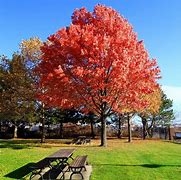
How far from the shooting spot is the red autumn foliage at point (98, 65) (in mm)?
25062

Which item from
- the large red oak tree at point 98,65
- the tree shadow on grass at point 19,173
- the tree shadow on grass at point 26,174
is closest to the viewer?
the tree shadow on grass at point 26,174

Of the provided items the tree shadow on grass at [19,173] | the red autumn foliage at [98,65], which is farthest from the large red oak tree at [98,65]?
the tree shadow on grass at [19,173]

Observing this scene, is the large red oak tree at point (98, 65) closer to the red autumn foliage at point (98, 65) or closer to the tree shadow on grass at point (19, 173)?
the red autumn foliage at point (98, 65)

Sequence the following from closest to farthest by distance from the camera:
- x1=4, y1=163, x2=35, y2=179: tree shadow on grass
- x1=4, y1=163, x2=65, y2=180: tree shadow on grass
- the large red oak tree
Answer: x1=4, y1=163, x2=65, y2=180: tree shadow on grass → x1=4, y1=163, x2=35, y2=179: tree shadow on grass → the large red oak tree

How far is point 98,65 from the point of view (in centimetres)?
2550

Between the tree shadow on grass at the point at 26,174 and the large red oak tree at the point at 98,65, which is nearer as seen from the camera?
the tree shadow on grass at the point at 26,174

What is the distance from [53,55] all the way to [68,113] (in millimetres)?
18347

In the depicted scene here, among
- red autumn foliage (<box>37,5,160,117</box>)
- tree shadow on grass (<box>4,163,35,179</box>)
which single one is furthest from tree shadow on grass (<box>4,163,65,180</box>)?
red autumn foliage (<box>37,5,160,117</box>)

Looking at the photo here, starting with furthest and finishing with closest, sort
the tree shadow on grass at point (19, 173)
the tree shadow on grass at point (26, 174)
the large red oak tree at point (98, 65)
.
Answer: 1. the large red oak tree at point (98, 65)
2. the tree shadow on grass at point (19, 173)
3. the tree shadow on grass at point (26, 174)

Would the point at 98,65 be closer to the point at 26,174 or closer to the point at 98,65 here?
the point at 98,65

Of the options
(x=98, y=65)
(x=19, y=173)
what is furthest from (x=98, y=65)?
(x=19, y=173)

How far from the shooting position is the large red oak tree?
25062mm

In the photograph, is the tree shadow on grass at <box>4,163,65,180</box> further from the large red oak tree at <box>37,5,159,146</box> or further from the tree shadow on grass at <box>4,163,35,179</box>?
the large red oak tree at <box>37,5,159,146</box>

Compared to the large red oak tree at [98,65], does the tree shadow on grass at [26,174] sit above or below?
below
